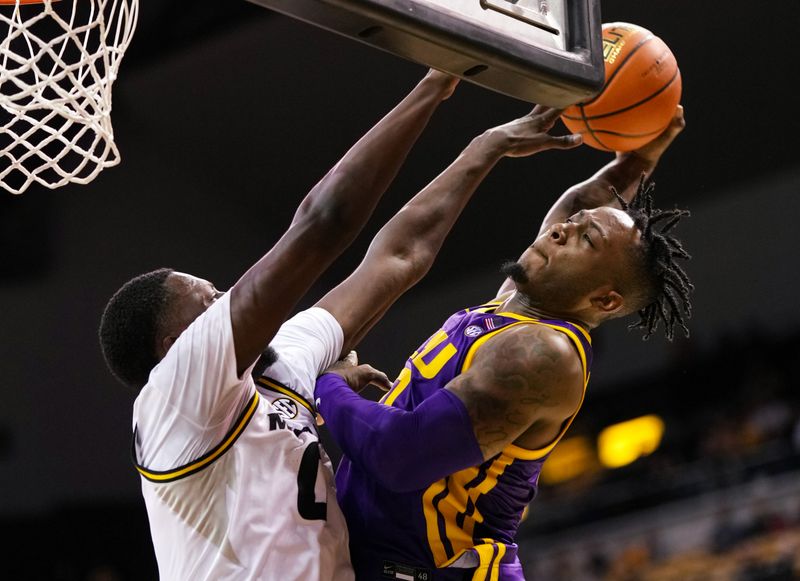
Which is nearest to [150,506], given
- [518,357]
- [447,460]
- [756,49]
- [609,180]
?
[447,460]

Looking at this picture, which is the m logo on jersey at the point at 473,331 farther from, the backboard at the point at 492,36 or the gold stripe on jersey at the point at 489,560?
the backboard at the point at 492,36

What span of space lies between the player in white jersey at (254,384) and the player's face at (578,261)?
0.86 ft

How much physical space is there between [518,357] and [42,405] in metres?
6.62

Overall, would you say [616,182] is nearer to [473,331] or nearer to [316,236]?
[473,331]

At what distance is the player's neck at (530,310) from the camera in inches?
116

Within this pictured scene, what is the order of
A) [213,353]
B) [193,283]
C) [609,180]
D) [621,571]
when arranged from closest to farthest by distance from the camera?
[213,353], [193,283], [609,180], [621,571]

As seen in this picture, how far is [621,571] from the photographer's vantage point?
26.9 feet

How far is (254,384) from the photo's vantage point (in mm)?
2756

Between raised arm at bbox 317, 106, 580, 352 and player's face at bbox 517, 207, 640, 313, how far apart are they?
0.78ft

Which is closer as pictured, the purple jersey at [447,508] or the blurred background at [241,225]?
the purple jersey at [447,508]

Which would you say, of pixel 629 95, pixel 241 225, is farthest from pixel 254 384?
pixel 241 225

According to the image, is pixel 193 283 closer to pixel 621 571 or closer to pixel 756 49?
pixel 621 571

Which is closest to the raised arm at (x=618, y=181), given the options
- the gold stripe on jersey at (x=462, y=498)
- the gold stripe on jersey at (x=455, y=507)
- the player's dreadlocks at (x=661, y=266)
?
the player's dreadlocks at (x=661, y=266)

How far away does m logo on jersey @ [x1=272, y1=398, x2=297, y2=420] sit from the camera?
9.06ft
